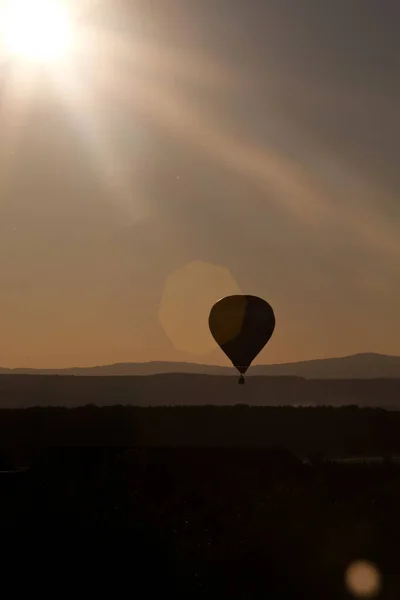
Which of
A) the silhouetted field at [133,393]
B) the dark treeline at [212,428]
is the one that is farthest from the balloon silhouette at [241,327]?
the silhouetted field at [133,393]

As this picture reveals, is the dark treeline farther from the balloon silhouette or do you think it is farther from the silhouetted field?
the silhouetted field

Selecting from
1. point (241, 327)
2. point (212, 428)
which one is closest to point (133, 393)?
point (212, 428)

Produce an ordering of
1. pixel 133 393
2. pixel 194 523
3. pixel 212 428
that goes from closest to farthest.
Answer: pixel 194 523 < pixel 212 428 < pixel 133 393

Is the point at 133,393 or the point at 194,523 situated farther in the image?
the point at 133,393

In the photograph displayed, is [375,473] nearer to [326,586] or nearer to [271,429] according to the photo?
[326,586]

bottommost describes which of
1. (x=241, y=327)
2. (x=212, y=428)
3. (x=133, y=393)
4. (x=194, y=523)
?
(x=194, y=523)

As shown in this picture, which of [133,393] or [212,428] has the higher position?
[133,393]

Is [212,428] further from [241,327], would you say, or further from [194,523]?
[194,523]
